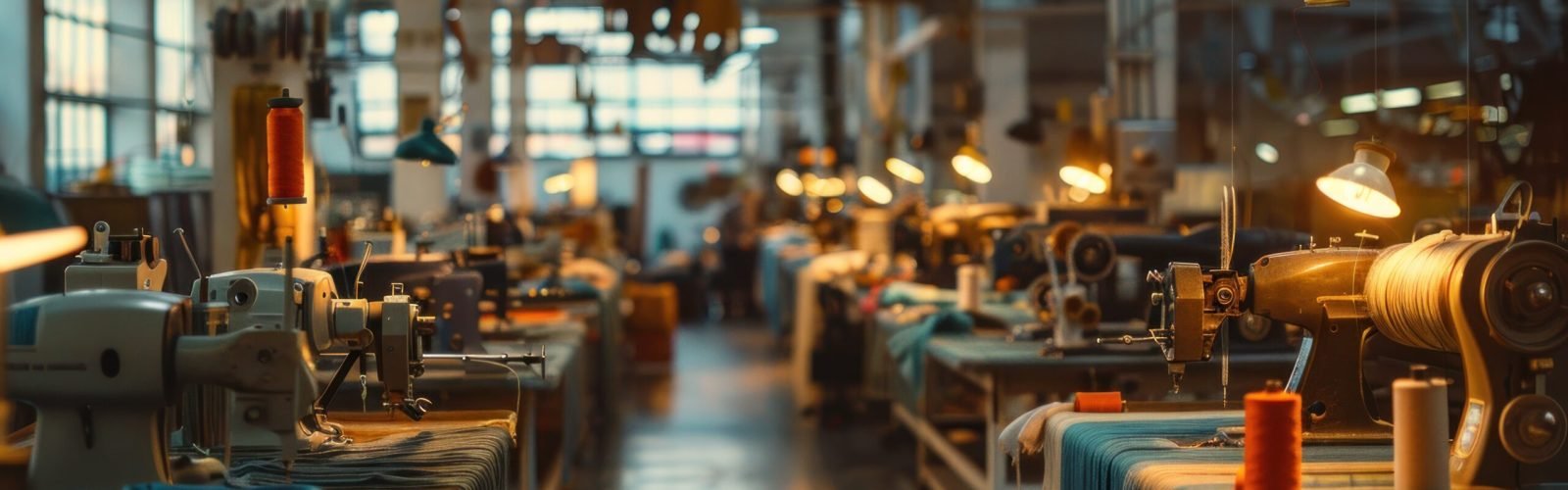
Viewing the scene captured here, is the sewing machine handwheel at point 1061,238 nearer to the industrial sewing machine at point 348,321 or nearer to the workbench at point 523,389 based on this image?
the workbench at point 523,389

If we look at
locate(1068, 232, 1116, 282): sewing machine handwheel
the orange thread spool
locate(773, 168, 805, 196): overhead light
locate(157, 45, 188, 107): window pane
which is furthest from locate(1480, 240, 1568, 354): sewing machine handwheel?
locate(773, 168, 805, 196): overhead light

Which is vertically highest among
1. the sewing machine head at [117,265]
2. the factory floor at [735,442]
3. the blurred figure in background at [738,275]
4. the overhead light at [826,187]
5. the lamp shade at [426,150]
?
the overhead light at [826,187]

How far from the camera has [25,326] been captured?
258cm

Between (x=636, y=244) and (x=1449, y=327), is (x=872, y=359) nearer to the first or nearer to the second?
(x=1449, y=327)

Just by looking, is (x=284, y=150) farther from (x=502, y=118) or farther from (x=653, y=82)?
(x=653, y=82)

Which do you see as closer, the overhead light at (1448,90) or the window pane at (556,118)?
the overhead light at (1448,90)

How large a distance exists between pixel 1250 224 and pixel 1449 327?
1.63m

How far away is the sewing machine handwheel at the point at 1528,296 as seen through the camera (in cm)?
268

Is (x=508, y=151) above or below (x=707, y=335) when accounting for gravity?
above

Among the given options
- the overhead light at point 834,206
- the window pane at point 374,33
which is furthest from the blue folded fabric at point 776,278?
the window pane at point 374,33

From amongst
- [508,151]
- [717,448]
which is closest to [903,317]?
[717,448]

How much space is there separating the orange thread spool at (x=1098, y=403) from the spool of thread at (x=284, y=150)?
5.17 feet

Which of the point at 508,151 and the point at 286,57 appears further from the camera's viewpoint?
the point at 508,151

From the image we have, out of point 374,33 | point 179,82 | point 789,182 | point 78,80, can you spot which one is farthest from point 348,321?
point 374,33
